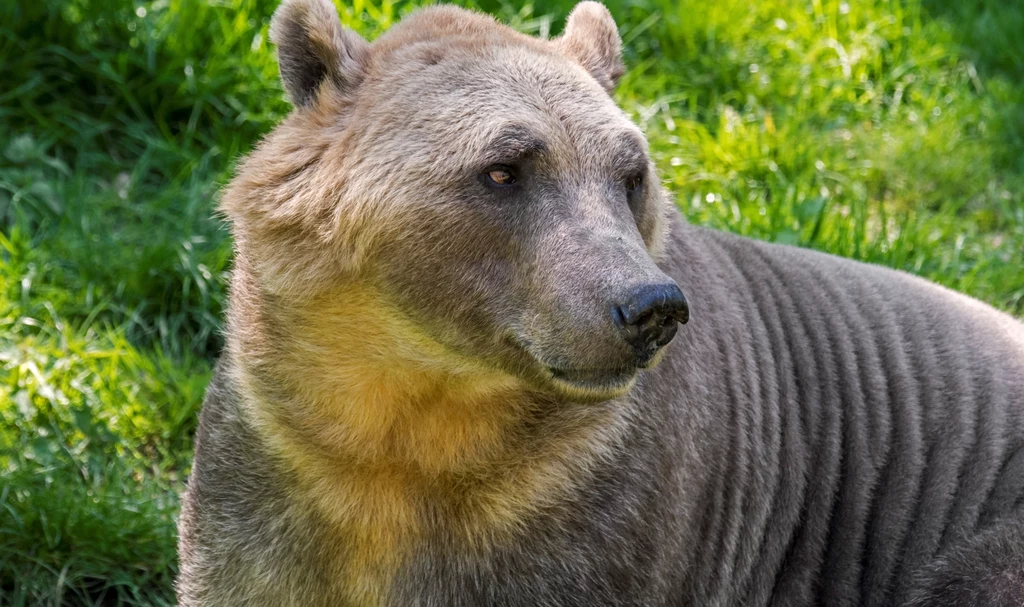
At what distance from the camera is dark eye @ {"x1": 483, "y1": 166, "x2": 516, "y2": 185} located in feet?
12.8

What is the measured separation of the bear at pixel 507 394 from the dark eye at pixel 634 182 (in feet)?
0.05

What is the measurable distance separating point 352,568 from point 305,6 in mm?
1715

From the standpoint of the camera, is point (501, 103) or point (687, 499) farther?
point (687, 499)

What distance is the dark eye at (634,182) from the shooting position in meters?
4.13

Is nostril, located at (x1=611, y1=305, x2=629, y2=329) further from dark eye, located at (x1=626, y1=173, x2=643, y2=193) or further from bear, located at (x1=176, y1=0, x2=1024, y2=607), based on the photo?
dark eye, located at (x1=626, y1=173, x2=643, y2=193)

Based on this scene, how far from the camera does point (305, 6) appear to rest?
163 inches

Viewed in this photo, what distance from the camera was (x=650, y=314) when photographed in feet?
11.8

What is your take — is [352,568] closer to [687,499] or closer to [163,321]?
[687,499]

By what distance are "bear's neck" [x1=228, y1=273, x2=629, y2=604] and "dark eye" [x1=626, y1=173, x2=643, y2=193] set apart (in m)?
0.66

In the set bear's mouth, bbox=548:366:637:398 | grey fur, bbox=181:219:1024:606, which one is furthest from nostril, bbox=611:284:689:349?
grey fur, bbox=181:219:1024:606

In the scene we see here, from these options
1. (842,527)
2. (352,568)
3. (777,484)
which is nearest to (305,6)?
(352,568)

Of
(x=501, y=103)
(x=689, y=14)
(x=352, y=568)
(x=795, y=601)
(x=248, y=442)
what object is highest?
(x=501, y=103)

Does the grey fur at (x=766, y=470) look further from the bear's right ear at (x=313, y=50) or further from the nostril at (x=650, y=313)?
the bear's right ear at (x=313, y=50)

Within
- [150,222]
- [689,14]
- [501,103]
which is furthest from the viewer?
[689,14]
